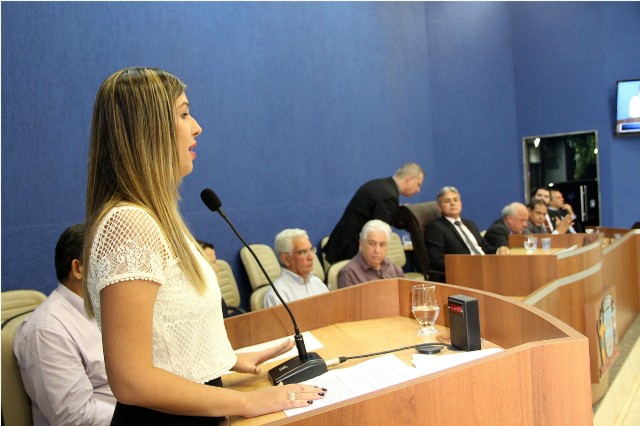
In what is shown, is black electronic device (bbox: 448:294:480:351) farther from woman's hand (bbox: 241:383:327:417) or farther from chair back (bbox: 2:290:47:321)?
chair back (bbox: 2:290:47:321)

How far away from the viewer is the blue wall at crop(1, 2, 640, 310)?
3711 mm

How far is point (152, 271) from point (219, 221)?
390 cm

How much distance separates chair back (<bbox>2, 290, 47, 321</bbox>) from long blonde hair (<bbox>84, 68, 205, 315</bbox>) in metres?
2.51

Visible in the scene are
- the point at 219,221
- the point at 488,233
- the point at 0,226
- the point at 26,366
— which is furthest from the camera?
the point at 488,233

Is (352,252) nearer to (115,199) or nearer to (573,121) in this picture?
(115,199)

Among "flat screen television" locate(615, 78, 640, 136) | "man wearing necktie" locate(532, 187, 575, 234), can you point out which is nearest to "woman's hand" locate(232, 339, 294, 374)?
"man wearing necktie" locate(532, 187, 575, 234)

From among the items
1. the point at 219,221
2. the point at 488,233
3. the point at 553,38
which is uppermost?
the point at 553,38

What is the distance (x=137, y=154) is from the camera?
1080 mm

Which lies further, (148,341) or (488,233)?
(488,233)

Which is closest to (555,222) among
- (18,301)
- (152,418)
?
(18,301)

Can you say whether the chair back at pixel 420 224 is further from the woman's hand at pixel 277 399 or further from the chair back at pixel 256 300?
the woman's hand at pixel 277 399

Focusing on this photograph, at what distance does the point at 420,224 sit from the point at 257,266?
145cm

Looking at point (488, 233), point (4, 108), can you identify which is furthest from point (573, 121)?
point (4, 108)

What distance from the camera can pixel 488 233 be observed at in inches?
221
